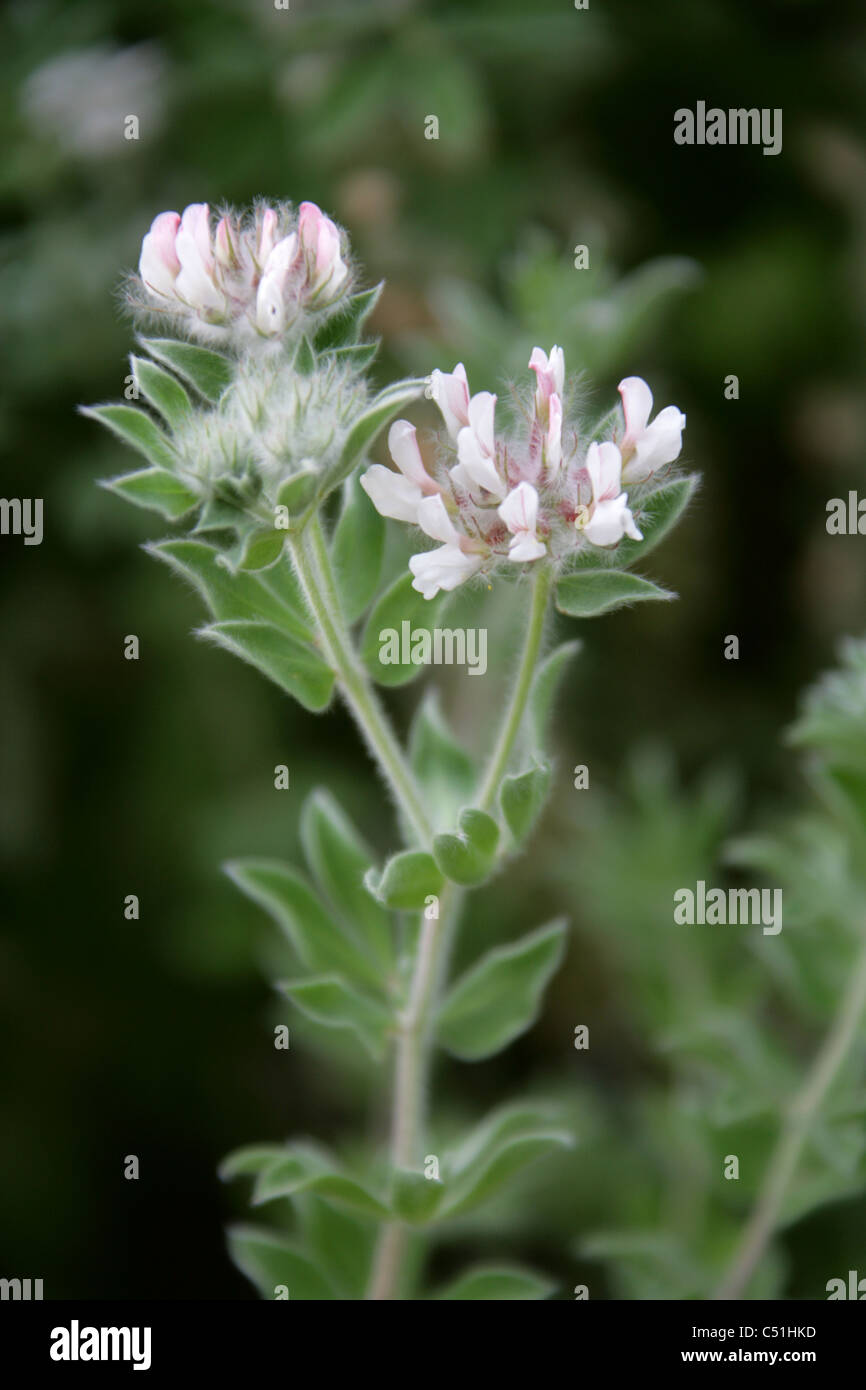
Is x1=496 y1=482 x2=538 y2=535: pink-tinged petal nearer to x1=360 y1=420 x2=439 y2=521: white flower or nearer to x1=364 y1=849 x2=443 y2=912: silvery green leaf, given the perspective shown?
x1=360 y1=420 x2=439 y2=521: white flower

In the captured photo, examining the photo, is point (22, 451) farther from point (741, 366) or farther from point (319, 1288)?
point (319, 1288)

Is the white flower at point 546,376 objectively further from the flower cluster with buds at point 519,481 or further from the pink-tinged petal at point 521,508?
the pink-tinged petal at point 521,508

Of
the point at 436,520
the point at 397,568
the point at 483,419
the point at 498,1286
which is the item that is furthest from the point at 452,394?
the point at 397,568

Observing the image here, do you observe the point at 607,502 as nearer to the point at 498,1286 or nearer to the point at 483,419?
the point at 483,419

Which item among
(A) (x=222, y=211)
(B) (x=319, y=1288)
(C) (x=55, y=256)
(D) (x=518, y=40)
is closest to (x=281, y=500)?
(A) (x=222, y=211)

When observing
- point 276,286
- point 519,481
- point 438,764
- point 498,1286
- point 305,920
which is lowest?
point 498,1286
